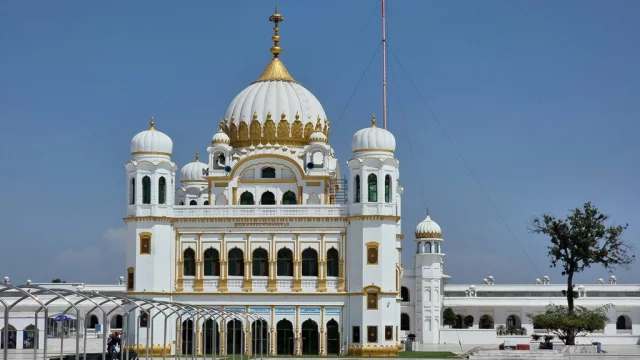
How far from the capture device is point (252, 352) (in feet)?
187

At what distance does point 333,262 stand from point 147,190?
32.1 ft

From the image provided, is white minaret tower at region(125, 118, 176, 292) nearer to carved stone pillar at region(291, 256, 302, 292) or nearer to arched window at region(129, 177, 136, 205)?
arched window at region(129, 177, 136, 205)

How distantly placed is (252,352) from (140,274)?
666 cm

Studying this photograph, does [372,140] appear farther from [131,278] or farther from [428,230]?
[428,230]

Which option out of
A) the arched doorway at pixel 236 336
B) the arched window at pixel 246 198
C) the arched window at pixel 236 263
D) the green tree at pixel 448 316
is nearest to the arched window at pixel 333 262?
the arched window at pixel 236 263

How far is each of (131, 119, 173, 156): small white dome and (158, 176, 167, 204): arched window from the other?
137 centimetres

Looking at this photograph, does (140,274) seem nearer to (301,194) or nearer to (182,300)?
(182,300)

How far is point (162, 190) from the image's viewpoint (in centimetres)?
5947

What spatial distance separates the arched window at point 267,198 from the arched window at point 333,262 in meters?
6.27

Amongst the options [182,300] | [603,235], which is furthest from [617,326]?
[182,300]

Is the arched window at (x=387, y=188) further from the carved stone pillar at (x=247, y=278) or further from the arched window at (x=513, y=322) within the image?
the arched window at (x=513, y=322)

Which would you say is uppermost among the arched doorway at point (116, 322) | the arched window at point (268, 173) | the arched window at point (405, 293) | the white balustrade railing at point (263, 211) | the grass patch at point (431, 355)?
the arched window at point (268, 173)

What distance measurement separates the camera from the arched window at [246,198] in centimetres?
6368

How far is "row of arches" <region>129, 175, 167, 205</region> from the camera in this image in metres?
59.1
